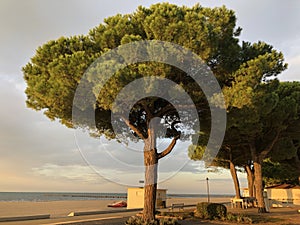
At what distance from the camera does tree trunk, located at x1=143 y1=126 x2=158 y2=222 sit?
1084 centimetres

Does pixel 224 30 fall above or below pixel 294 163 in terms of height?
above

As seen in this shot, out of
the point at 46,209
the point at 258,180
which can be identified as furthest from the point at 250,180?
the point at 46,209

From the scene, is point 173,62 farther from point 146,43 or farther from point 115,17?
point 115,17

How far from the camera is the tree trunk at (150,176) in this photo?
10844 mm

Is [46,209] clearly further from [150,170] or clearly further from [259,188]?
[150,170]

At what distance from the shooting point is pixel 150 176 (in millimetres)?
11055

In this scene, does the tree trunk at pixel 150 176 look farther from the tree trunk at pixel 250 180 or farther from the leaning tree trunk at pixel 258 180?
the tree trunk at pixel 250 180

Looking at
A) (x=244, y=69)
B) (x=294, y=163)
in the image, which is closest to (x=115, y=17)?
(x=244, y=69)

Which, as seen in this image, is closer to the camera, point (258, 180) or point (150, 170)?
point (150, 170)

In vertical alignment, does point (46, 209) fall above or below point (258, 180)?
below

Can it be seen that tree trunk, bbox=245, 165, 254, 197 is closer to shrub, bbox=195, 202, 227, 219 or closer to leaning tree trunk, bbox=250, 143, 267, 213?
leaning tree trunk, bbox=250, 143, 267, 213

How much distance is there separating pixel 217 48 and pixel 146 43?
2.52 m

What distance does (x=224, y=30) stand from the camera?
1094 cm

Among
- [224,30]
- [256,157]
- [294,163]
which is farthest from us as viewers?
[294,163]
